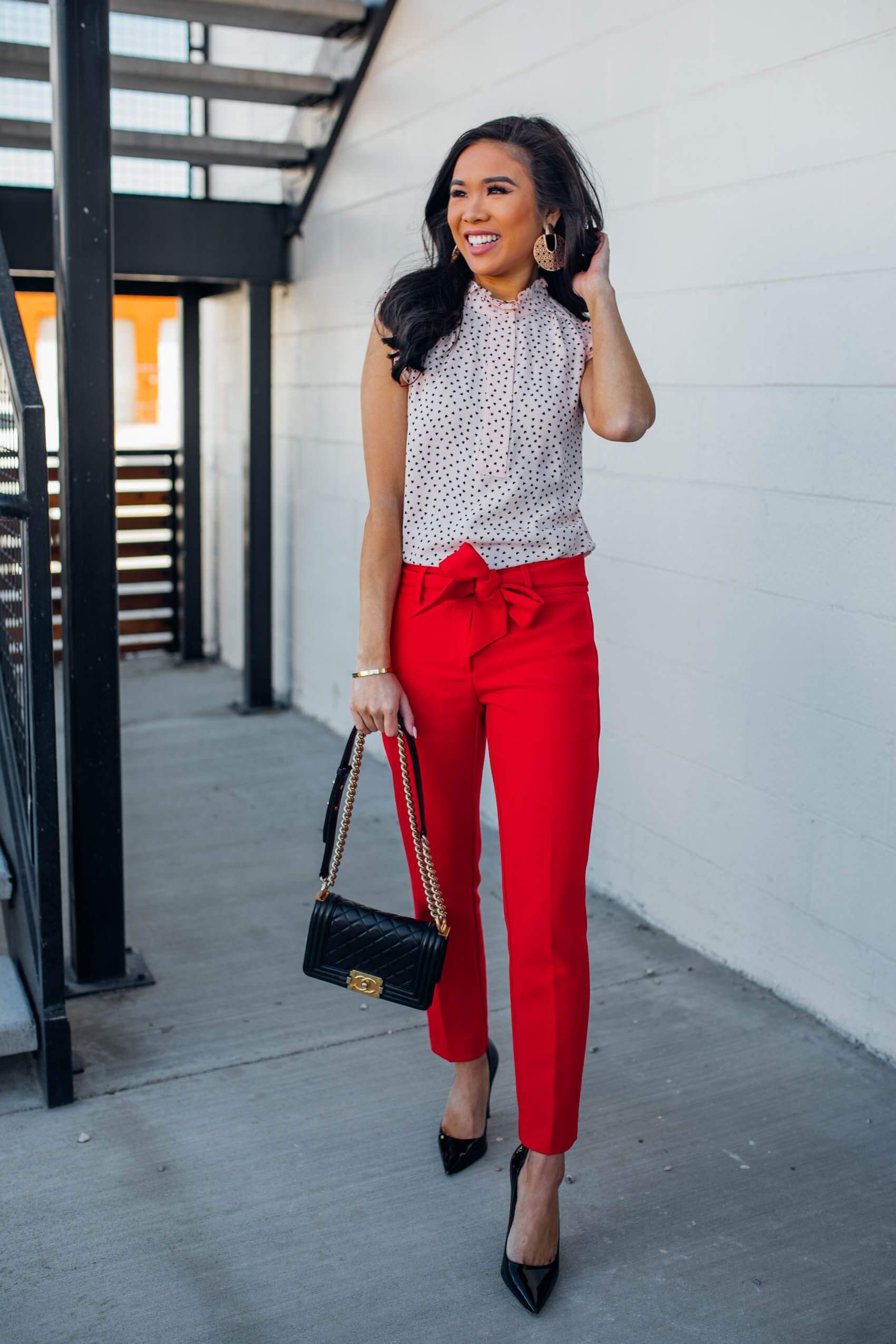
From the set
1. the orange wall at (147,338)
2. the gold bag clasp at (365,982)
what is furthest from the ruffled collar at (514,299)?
the orange wall at (147,338)

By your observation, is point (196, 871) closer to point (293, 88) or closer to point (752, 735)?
point (752, 735)

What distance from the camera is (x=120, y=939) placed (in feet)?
9.52

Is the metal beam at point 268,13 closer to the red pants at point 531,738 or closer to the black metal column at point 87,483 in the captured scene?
the black metal column at point 87,483

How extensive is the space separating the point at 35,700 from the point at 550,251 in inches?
47.1

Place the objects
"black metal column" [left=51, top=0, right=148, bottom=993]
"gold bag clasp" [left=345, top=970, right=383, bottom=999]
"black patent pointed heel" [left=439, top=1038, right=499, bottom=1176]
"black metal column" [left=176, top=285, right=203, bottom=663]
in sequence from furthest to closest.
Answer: "black metal column" [left=176, top=285, right=203, bottom=663] < "black metal column" [left=51, top=0, right=148, bottom=993] < "black patent pointed heel" [left=439, top=1038, right=499, bottom=1176] < "gold bag clasp" [left=345, top=970, right=383, bottom=999]

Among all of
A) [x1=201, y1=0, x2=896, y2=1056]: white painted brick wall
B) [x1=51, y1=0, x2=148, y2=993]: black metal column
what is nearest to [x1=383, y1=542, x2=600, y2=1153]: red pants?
[x1=201, y1=0, x2=896, y2=1056]: white painted brick wall

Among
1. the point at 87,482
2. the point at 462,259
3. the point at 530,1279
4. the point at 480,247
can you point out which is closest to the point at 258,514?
the point at 87,482

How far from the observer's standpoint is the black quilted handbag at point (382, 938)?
1.94 metres

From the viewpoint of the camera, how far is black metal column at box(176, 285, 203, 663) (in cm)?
592

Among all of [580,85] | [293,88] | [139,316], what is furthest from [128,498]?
[580,85]

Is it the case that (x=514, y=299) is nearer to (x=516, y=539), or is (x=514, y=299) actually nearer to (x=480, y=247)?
(x=480, y=247)

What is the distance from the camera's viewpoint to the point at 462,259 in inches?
77.7

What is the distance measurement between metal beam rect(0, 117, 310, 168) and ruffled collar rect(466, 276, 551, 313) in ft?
9.26

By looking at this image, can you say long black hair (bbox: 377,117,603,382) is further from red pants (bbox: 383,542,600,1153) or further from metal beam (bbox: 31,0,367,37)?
metal beam (bbox: 31,0,367,37)
